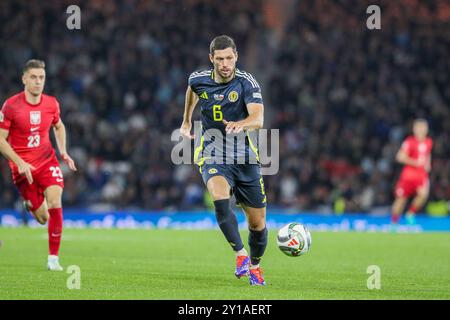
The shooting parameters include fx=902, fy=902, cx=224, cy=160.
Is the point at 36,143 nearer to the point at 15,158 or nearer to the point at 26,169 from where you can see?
the point at 15,158

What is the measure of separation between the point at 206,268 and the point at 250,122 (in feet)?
10.1

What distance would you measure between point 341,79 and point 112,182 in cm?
777

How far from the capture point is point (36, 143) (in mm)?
11562

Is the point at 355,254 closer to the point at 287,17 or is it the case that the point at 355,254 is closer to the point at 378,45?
the point at 378,45

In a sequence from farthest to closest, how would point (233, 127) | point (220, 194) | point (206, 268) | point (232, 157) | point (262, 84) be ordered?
point (262, 84) < point (206, 268) < point (232, 157) < point (220, 194) < point (233, 127)

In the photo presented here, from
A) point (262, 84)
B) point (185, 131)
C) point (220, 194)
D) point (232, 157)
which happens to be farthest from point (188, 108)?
point (262, 84)

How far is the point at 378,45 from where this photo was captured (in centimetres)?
2733

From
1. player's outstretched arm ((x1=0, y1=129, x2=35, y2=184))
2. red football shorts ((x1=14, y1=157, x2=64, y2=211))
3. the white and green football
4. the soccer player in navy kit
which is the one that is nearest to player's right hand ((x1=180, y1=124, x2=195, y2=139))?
the soccer player in navy kit

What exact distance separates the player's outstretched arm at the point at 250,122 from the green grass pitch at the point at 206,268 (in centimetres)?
158

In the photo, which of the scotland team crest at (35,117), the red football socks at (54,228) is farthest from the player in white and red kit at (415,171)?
the scotland team crest at (35,117)

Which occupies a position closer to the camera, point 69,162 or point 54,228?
point 69,162

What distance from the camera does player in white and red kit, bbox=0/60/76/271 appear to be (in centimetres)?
1120

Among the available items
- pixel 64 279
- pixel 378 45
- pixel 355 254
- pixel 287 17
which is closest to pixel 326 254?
pixel 355 254

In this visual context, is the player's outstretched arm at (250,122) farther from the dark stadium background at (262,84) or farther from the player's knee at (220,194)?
the dark stadium background at (262,84)
